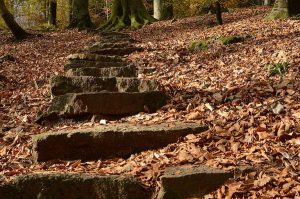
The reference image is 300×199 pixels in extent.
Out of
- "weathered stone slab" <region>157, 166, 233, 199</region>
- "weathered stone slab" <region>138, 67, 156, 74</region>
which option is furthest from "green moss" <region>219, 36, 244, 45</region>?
"weathered stone slab" <region>157, 166, 233, 199</region>

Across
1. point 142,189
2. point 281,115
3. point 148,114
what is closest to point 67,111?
point 148,114

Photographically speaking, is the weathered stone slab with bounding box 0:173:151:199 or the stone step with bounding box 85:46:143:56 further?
the stone step with bounding box 85:46:143:56

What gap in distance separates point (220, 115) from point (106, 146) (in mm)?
1347

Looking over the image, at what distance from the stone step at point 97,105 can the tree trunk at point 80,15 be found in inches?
477

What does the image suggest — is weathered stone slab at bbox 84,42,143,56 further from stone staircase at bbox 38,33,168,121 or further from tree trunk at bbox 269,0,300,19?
tree trunk at bbox 269,0,300,19

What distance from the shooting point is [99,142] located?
12.1ft

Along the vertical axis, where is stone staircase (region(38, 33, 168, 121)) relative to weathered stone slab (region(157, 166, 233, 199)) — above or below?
above

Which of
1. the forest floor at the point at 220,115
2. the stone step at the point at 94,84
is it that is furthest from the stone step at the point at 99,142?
the stone step at the point at 94,84

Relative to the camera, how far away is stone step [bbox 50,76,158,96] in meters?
5.34

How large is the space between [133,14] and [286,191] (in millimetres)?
13933

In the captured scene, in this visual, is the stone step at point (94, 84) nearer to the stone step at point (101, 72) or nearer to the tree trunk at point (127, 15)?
the stone step at point (101, 72)

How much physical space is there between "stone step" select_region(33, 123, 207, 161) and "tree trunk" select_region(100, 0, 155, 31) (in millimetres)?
12053

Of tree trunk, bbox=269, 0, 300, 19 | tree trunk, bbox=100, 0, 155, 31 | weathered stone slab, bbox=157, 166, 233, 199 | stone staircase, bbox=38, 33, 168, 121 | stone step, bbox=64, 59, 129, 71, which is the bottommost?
weathered stone slab, bbox=157, 166, 233, 199

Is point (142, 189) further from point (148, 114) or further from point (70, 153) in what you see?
point (148, 114)
